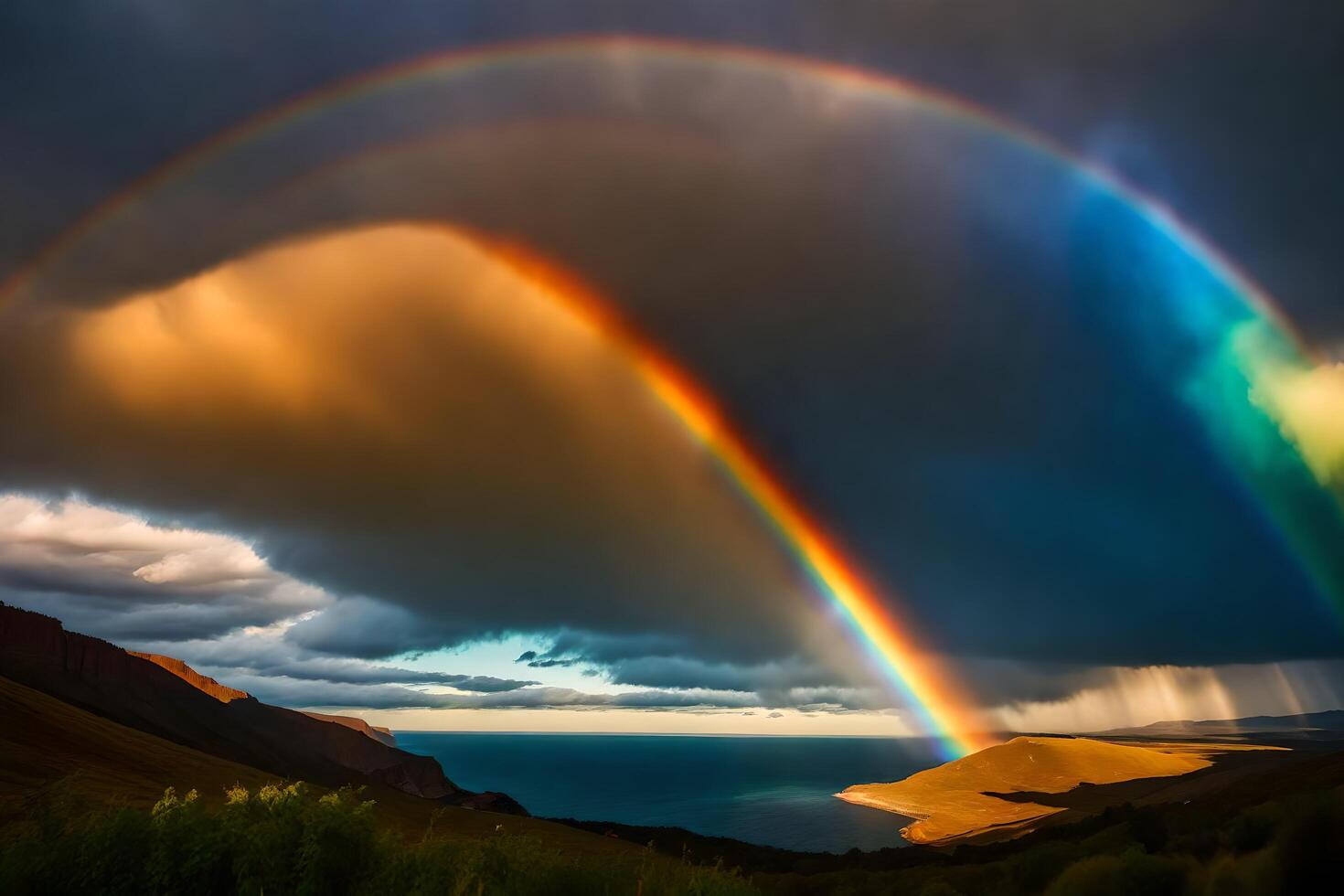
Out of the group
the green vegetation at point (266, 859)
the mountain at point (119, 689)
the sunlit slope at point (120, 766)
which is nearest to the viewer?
the green vegetation at point (266, 859)

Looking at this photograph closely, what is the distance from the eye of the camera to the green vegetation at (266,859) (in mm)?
19234

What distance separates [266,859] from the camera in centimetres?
1962

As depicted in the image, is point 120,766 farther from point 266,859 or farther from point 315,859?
point 315,859

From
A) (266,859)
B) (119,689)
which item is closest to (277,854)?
(266,859)

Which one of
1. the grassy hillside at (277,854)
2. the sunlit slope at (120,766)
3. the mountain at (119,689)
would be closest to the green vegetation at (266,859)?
the grassy hillside at (277,854)

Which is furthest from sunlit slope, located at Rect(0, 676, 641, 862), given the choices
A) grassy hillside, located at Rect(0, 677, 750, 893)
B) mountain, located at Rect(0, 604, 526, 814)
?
grassy hillside, located at Rect(0, 677, 750, 893)

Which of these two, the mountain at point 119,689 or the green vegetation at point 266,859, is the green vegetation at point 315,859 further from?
the mountain at point 119,689

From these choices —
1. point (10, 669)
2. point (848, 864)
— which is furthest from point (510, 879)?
point (10, 669)

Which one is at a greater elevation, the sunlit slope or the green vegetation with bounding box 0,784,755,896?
the green vegetation with bounding box 0,784,755,896

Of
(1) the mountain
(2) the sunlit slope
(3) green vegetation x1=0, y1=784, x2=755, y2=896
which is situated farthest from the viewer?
(1) the mountain

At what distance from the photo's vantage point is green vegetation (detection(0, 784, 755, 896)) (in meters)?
19.2

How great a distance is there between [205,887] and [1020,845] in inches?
4938

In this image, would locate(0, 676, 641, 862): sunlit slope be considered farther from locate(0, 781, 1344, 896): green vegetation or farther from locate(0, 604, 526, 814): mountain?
locate(0, 781, 1344, 896): green vegetation

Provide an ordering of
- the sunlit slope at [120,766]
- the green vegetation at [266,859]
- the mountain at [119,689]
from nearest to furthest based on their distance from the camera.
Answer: the green vegetation at [266,859], the sunlit slope at [120,766], the mountain at [119,689]
